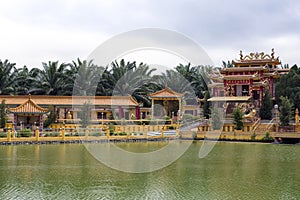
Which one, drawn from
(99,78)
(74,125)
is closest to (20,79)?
(99,78)

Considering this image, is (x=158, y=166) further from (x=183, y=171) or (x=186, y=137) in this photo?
(x=186, y=137)

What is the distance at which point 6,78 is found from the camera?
34875 millimetres

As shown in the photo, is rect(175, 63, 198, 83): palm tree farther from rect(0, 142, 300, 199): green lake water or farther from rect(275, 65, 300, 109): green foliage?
rect(0, 142, 300, 199): green lake water

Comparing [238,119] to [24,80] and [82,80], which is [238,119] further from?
[24,80]

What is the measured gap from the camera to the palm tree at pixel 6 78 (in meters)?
34.2

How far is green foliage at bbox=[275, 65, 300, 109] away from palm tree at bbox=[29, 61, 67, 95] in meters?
17.4

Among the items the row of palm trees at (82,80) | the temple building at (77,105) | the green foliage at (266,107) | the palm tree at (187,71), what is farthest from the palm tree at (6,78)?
the green foliage at (266,107)

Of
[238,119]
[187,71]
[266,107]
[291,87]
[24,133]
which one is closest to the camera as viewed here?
[24,133]

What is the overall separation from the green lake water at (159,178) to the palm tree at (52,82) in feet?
60.9

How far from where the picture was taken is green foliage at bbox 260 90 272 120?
1105 inches

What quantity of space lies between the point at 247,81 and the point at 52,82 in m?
15.9

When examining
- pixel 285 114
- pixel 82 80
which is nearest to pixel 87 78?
pixel 82 80

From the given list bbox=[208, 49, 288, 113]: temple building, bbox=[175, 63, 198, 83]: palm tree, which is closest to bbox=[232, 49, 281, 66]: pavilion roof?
bbox=[208, 49, 288, 113]: temple building

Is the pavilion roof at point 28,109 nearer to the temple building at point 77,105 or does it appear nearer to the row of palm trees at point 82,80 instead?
the temple building at point 77,105
